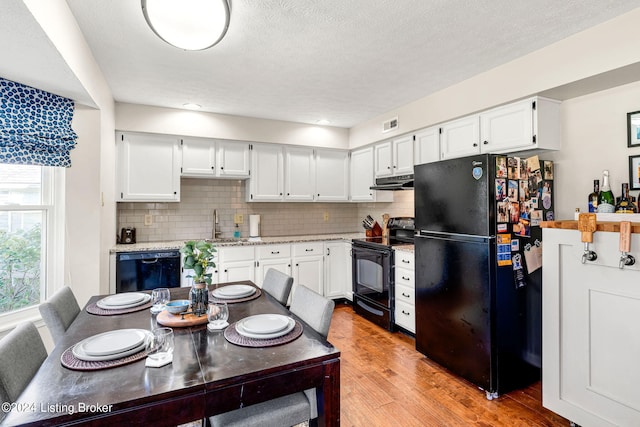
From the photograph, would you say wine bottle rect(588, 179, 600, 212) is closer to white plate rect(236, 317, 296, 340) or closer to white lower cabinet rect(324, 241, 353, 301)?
white plate rect(236, 317, 296, 340)

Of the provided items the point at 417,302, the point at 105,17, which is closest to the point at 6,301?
the point at 105,17

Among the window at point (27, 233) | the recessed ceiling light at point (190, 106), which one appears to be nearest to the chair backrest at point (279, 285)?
the window at point (27, 233)

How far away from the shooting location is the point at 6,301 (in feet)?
7.71

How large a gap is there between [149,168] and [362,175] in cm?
254

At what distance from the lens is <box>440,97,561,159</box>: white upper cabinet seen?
8.10ft

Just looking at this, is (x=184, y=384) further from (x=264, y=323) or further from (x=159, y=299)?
(x=159, y=299)

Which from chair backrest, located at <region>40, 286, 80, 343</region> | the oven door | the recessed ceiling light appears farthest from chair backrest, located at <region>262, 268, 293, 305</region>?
the recessed ceiling light

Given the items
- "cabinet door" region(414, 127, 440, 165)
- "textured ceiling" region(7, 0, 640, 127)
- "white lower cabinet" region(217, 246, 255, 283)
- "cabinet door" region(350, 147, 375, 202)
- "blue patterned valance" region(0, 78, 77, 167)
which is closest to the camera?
"textured ceiling" region(7, 0, 640, 127)

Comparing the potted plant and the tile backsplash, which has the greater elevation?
the tile backsplash

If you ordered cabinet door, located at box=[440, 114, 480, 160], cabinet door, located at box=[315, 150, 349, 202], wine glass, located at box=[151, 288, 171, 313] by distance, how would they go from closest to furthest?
wine glass, located at box=[151, 288, 171, 313] < cabinet door, located at box=[440, 114, 480, 160] < cabinet door, located at box=[315, 150, 349, 202]

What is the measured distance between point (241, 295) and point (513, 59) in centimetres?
257

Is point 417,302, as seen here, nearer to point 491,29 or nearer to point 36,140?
point 491,29

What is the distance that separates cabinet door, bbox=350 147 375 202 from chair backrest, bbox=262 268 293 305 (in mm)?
2255

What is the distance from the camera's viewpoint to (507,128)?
263 cm
